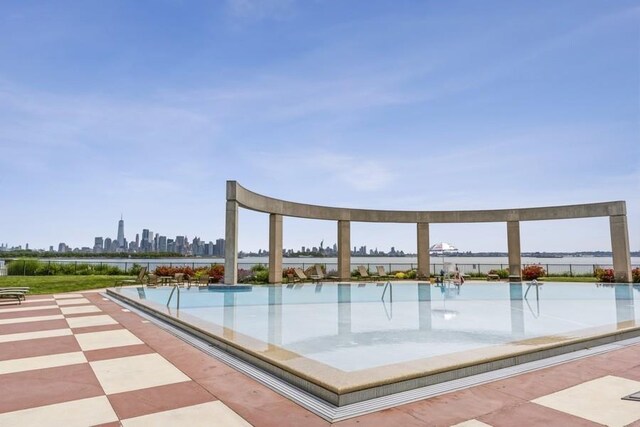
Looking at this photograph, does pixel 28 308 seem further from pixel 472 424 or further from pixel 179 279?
pixel 472 424

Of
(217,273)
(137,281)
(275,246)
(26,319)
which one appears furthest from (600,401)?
(217,273)

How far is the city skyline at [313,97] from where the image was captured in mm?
10703

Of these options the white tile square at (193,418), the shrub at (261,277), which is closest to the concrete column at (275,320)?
the white tile square at (193,418)

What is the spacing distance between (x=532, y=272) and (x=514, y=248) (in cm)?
256

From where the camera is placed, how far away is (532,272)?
2302 cm

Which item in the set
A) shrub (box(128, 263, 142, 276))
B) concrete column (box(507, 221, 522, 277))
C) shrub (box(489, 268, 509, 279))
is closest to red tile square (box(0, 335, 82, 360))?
shrub (box(128, 263, 142, 276))

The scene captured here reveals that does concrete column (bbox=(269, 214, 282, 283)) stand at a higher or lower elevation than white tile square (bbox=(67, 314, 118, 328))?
higher

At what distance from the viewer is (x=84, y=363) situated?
5238 millimetres

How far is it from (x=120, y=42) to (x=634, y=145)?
19.4m

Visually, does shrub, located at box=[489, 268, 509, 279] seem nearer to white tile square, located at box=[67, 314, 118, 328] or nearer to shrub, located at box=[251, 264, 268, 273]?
shrub, located at box=[251, 264, 268, 273]

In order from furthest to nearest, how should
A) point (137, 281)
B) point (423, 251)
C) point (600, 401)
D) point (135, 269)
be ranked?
point (135, 269)
point (423, 251)
point (137, 281)
point (600, 401)

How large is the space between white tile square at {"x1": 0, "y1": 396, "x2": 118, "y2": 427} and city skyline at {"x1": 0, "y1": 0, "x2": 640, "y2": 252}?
32.2 feet

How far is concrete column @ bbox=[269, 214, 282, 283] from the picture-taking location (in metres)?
19.4

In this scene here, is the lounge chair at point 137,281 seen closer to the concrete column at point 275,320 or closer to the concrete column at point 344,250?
the concrete column at point 275,320
